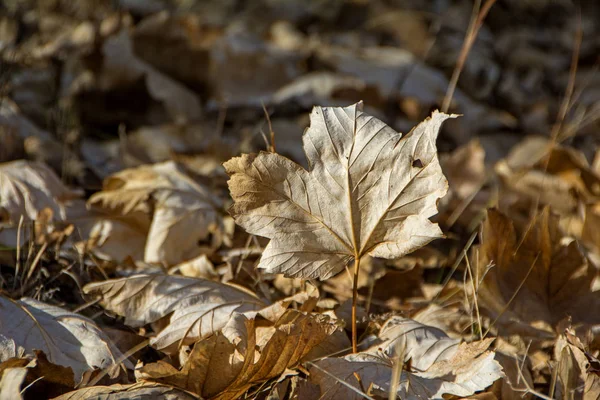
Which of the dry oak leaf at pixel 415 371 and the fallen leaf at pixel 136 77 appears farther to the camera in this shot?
the fallen leaf at pixel 136 77

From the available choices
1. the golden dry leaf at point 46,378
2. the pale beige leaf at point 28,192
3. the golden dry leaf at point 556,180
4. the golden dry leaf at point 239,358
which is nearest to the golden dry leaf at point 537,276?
the golden dry leaf at point 239,358

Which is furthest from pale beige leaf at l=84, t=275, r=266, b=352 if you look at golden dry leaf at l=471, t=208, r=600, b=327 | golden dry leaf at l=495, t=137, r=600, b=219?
golden dry leaf at l=495, t=137, r=600, b=219

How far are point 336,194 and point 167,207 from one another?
0.68m

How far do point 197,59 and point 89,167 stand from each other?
0.99 m

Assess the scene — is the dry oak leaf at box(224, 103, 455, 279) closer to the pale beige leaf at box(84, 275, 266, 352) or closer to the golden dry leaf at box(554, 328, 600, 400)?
the pale beige leaf at box(84, 275, 266, 352)

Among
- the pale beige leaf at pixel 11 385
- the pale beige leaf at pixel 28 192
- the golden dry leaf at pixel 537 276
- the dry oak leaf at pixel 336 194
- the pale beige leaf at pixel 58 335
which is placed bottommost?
the golden dry leaf at pixel 537 276

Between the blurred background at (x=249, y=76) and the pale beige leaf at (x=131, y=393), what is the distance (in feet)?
3.28

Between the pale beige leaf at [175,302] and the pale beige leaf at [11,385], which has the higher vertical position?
the pale beige leaf at [11,385]

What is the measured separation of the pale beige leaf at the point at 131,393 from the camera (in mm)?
991

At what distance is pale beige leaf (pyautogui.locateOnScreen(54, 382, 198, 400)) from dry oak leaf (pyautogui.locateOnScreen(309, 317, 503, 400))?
0.24 metres

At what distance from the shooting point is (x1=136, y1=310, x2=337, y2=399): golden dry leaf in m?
1.00

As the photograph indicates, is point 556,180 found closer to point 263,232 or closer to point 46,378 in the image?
point 263,232

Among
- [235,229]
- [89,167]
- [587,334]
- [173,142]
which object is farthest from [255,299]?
[173,142]

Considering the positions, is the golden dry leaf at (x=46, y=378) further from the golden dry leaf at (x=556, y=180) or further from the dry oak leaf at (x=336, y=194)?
the golden dry leaf at (x=556, y=180)
